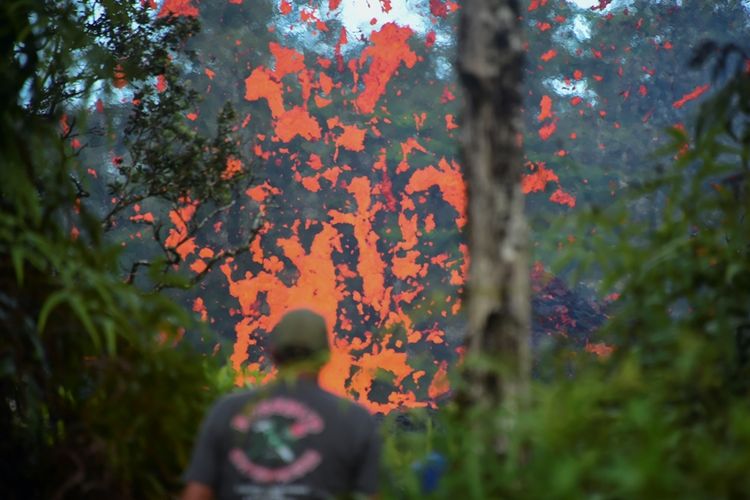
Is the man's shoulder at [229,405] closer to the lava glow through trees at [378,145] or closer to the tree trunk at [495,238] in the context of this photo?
the tree trunk at [495,238]

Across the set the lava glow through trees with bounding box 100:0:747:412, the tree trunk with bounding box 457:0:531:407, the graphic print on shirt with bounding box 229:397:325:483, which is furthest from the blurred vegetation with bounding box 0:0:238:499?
the lava glow through trees with bounding box 100:0:747:412

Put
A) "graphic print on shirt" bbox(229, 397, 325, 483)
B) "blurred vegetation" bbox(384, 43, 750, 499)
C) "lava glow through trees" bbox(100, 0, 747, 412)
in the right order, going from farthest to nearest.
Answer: "lava glow through trees" bbox(100, 0, 747, 412)
"graphic print on shirt" bbox(229, 397, 325, 483)
"blurred vegetation" bbox(384, 43, 750, 499)

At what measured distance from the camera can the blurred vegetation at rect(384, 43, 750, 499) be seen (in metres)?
3.04

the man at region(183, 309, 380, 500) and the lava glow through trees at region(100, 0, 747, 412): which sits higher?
the lava glow through trees at region(100, 0, 747, 412)

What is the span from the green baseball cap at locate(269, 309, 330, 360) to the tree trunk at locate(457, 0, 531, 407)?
21.2 inches

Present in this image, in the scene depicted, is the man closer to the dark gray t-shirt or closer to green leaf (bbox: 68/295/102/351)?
the dark gray t-shirt

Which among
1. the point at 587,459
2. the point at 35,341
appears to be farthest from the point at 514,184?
the point at 35,341

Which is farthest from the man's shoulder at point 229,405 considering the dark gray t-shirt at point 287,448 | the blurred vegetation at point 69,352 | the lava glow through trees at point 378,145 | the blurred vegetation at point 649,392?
the lava glow through trees at point 378,145

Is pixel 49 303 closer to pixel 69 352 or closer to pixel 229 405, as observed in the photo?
pixel 69 352

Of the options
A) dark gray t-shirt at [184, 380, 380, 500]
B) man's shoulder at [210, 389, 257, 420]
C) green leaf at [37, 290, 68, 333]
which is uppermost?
green leaf at [37, 290, 68, 333]

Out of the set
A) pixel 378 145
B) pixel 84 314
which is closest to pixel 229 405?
pixel 84 314

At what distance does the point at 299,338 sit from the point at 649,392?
1191mm

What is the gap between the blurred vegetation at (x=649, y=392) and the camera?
304 centimetres

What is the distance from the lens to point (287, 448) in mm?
3756
